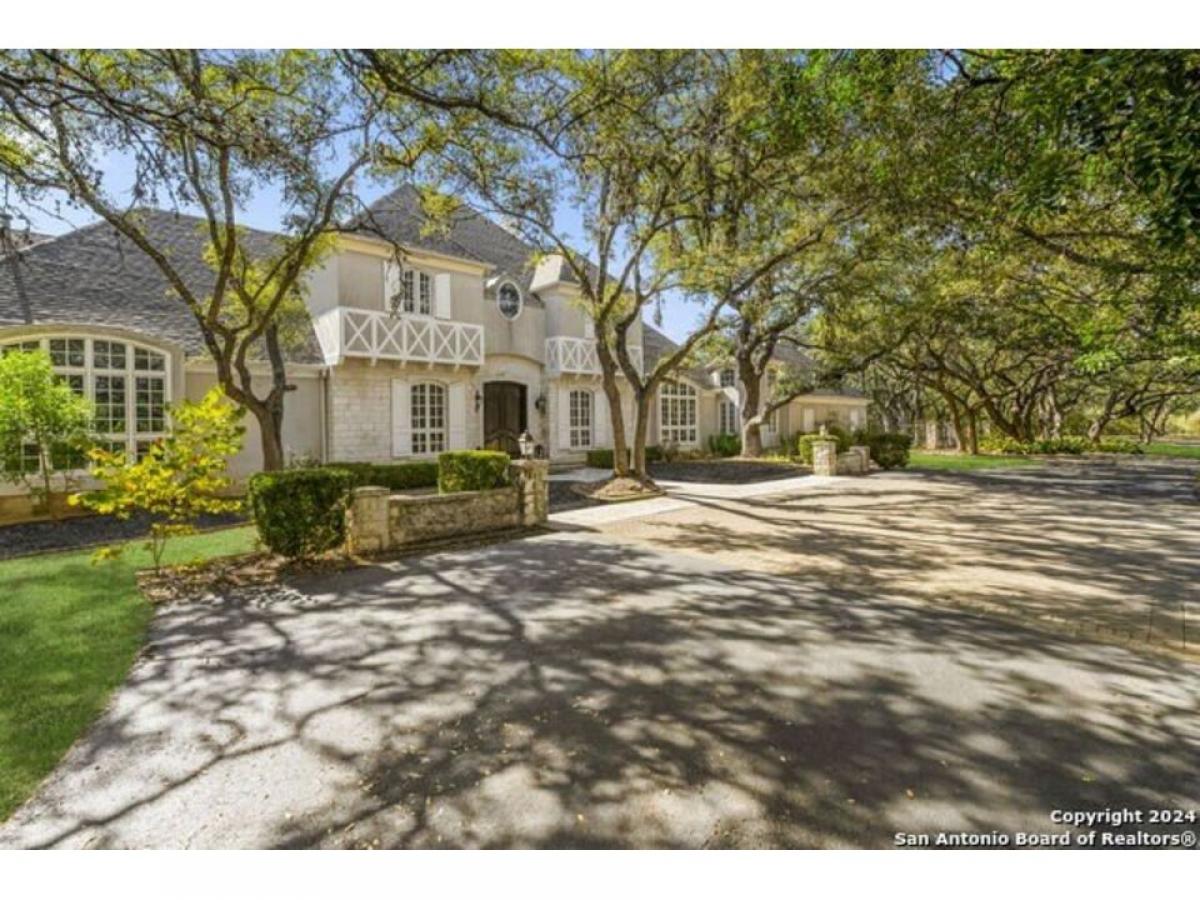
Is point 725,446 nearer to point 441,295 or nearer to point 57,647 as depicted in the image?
point 441,295

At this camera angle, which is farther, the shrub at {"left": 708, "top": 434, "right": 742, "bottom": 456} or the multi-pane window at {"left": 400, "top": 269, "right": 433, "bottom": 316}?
the shrub at {"left": 708, "top": 434, "right": 742, "bottom": 456}

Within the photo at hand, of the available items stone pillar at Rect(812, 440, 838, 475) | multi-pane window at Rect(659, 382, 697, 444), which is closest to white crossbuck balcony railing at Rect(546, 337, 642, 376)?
multi-pane window at Rect(659, 382, 697, 444)

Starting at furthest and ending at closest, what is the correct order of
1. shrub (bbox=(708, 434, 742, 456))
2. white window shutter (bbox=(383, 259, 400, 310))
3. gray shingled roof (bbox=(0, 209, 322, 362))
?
shrub (bbox=(708, 434, 742, 456)) → white window shutter (bbox=(383, 259, 400, 310)) → gray shingled roof (bbox=(0, 209, 322, 362))

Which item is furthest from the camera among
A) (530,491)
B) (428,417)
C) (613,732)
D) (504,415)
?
(504,415)

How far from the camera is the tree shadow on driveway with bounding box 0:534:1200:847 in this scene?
2.68 metres

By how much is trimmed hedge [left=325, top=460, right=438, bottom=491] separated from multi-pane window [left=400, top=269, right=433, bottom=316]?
4674 mm

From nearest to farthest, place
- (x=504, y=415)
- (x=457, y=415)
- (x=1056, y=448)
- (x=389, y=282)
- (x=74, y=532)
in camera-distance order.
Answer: (x=74, y=532), (x=389, y=282), (x=457, y=415), (x=504, y=415), (x=1056, y=448)

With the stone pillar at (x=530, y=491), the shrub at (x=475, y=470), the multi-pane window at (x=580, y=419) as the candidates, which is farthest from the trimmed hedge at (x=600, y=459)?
the shrub at (x=475, y=470)

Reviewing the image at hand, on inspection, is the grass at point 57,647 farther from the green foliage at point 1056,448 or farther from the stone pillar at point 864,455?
the green foliage at point 1056,448

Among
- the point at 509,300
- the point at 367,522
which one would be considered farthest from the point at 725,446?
the point at 367,522

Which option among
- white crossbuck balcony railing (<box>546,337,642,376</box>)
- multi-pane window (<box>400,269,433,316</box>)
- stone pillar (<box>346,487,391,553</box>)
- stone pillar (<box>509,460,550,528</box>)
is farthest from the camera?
white crossbuck balcony railing (<box>546,337,642,376</box>)

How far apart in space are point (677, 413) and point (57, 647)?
21.3m

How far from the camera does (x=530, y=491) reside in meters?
9.96

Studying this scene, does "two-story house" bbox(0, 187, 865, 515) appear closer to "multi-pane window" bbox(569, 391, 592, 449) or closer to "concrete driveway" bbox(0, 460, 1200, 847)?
"multi-pane window" bbox(569, 391, 592, 449)
